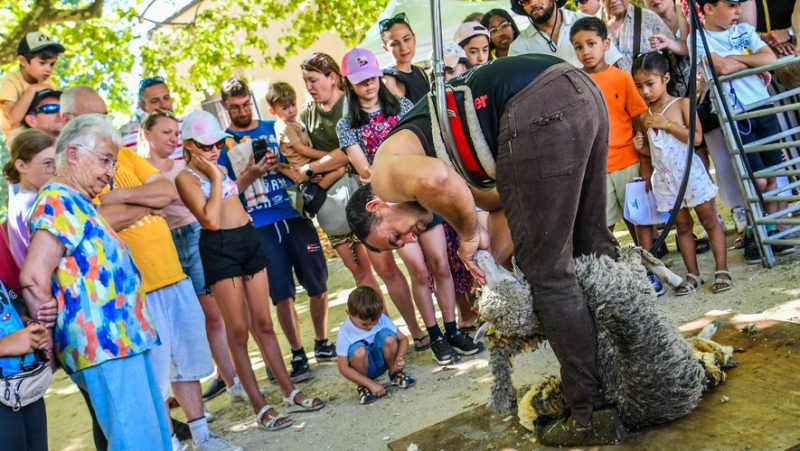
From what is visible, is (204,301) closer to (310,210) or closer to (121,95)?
(310,210)

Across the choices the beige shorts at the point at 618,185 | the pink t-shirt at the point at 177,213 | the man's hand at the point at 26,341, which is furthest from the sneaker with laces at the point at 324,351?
the man's hand at the point at 26,341

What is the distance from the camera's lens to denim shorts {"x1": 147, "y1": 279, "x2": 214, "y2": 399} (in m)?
4.30

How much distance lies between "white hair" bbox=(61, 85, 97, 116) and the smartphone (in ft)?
4.07

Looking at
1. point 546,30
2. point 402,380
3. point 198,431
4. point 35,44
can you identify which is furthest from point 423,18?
point 198,431

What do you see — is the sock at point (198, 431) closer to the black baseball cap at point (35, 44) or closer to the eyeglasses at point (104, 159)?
the eyeglasses at point (104, 159)

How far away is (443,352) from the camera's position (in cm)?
509

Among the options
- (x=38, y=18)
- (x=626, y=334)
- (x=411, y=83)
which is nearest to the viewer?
(x=626, y=334)

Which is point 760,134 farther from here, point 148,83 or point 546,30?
point 148,83

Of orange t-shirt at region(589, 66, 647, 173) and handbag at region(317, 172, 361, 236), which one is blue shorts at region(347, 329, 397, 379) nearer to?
handbag at region(317, 172, 361, 236)

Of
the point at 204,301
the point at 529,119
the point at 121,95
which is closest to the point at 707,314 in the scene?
the point at 529,119

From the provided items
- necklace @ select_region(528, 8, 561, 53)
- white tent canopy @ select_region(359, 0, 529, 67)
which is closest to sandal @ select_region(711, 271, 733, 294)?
necklace @ select_region(528, 8, 561, 53)

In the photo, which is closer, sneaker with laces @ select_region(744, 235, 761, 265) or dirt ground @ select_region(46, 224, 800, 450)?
dirt ground @ select_region(46, 224, 800, 450)

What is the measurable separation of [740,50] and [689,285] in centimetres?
183

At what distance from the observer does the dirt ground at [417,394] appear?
4.28 metres
